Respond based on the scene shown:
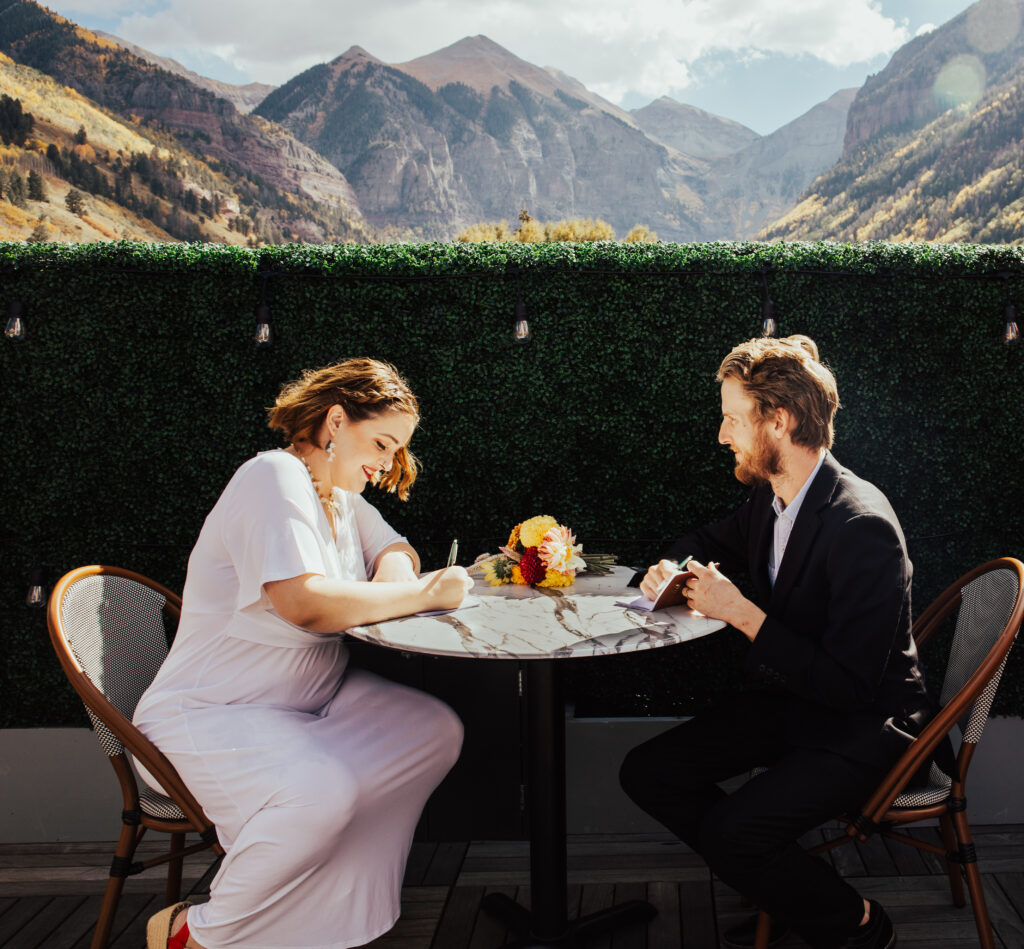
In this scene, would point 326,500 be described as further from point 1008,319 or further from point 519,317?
point 1008,319

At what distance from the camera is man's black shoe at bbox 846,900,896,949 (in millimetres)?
1791

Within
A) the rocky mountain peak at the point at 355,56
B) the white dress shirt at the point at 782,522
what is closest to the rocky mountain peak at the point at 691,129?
the rocky mountain peak at the point at 355,56

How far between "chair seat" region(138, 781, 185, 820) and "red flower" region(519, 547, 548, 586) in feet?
3.26

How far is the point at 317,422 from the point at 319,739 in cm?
74

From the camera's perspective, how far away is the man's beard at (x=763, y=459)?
1920mm

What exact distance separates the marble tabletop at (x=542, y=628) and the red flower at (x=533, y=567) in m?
0.06

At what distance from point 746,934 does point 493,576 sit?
1.12m

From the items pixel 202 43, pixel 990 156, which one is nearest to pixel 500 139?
pixel 202 43

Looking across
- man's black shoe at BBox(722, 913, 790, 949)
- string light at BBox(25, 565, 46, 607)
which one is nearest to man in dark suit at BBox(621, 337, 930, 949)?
man's black shoe at BBox(722, 913, 790, 949)

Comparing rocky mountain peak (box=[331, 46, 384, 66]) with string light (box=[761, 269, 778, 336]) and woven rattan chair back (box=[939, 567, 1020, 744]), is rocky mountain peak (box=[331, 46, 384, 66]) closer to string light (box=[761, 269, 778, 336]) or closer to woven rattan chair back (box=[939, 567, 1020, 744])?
string light (box=[761, 269, 778, 336])

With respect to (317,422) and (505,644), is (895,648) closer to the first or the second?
(505,644)

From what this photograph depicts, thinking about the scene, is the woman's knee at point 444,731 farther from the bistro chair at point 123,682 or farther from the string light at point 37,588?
the string light at point 37,588

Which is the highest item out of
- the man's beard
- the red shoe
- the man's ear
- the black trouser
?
the man's ear

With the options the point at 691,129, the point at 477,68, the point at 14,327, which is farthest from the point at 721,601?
the point at 691,129
